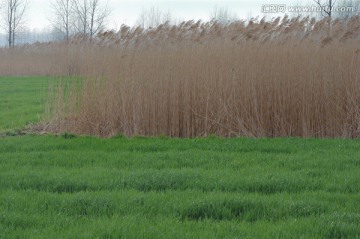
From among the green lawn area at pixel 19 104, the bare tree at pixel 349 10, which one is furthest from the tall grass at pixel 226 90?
the bare tree at pixel 349 10

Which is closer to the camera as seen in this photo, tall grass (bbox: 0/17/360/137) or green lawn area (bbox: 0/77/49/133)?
tall grass (bbox: 0/17/360/137)

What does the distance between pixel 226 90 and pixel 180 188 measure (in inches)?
157

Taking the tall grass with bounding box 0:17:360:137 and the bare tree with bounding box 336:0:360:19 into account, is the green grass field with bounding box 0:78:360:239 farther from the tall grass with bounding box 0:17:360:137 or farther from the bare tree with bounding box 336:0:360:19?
the bare tree with bounding box 336:0:360:19

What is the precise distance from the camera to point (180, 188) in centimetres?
489

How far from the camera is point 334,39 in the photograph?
9008 millimetres

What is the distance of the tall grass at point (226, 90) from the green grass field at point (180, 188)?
3.55 ft

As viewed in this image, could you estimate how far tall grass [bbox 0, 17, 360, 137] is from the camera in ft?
27.7

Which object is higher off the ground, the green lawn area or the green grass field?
the green lawn area

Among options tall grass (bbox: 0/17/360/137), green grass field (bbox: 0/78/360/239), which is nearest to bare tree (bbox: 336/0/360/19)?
tall grass (bbox: 0/17/360/137)

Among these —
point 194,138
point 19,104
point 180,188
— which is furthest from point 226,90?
point 19,104

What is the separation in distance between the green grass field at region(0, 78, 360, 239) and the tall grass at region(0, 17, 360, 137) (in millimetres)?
1083

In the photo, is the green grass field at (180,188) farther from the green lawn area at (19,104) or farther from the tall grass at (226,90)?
the green lawn area at (19,104)

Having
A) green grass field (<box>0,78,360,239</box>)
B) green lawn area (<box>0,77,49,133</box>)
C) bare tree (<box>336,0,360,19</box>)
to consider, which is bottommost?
green grass field (<box>0,78,360,239</box>)

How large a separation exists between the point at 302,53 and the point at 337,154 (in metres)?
2.82
